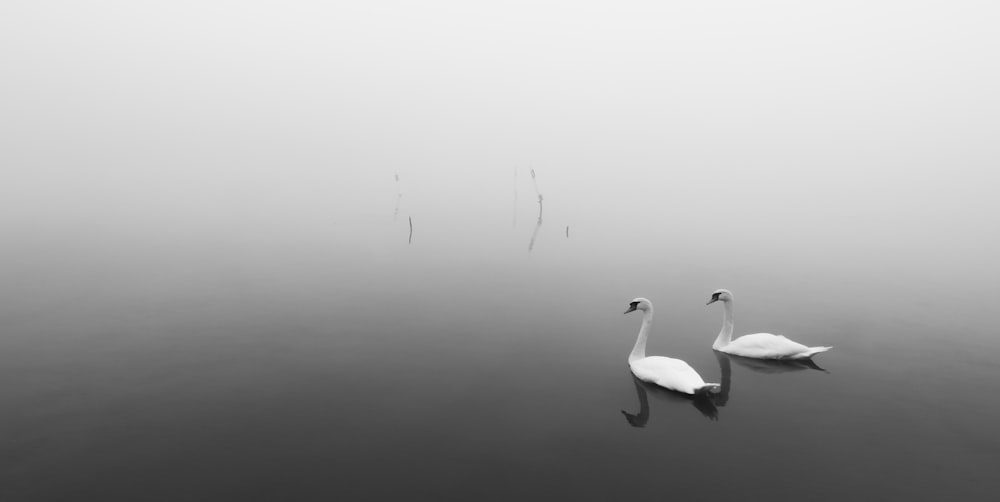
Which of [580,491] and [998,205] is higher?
[998,205]

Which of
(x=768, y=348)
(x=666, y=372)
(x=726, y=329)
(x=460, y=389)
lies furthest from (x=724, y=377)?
(x=460, y=389)

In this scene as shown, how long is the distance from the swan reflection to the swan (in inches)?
7.3

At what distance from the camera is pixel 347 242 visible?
33.9 metres

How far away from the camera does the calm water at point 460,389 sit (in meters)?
9.61

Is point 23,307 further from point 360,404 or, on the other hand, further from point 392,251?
point 392,251

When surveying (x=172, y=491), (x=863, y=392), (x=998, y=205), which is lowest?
(x=172, y=491)

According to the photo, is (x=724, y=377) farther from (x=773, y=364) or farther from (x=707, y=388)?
(x=707, y=388)

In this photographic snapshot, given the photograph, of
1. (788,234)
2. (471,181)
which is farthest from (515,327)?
(471,181)

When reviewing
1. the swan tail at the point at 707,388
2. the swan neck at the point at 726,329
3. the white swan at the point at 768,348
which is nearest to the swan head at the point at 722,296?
the swan neck at the point at 726,329

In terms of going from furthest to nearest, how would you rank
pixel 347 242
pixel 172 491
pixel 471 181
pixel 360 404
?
pixel 471 181
pixel 347 242
pixel 360 404
pixel 172 491

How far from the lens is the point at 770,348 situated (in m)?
14.7

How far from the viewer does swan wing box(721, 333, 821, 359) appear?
1454cm

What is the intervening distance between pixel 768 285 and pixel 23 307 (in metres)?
28.6

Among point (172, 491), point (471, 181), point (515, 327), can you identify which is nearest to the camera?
point (172, 491)
